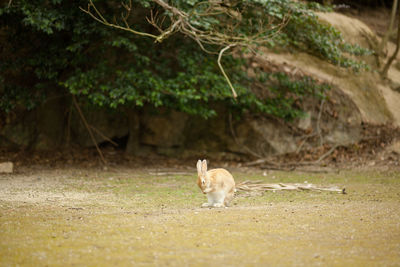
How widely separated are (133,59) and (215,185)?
6.84 metres

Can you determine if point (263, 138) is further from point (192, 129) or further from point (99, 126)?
point (99, 126)

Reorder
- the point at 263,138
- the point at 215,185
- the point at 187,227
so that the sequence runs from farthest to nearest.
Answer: the point at 263,138, the point at 215,185, the point at 187,227

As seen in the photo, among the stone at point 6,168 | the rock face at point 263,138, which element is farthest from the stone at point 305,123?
the stone at point 6,168

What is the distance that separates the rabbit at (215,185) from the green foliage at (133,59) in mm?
4592

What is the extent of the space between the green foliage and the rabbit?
15.1 ft

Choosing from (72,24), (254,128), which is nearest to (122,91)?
(72,24)

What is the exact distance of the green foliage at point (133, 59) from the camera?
36.1ft

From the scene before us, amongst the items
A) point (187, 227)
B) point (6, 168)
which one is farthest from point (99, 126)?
point (187, 227)

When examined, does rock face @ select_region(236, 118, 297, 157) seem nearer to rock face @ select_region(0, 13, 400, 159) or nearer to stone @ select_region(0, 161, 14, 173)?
rock face @ select_region(0, 13, 400, 159)

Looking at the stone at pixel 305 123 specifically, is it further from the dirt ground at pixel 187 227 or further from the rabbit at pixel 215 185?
the rabbit at pixel 215 185

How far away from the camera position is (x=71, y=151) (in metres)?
13.8

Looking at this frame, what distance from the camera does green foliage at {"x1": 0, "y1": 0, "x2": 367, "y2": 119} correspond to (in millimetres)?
11008

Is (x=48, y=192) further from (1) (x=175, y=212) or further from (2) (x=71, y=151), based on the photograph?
(2) (x=71, y=151)

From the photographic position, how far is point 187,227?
5.21 meters
